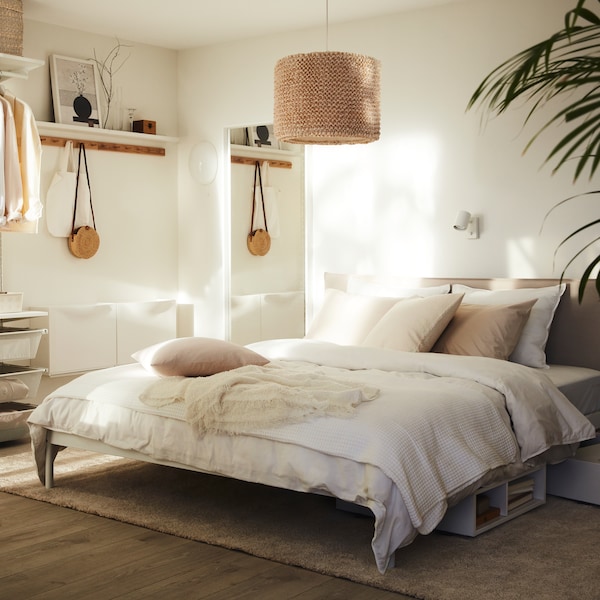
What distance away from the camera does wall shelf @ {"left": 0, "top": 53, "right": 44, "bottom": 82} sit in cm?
506

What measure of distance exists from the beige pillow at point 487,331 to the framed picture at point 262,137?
215cm

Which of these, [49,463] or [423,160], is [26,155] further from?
[423,160]

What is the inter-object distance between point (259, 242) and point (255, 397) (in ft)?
9.58

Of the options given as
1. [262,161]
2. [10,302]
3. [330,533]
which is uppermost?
[262,161]

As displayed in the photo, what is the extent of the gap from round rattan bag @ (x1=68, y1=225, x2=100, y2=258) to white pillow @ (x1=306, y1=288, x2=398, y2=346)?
1.76m

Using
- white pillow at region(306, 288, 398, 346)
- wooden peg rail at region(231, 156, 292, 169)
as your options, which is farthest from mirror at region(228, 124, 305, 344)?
white pillow at region(306, 288, 398, 346)

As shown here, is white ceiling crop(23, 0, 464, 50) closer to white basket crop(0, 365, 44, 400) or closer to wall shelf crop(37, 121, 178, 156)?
wall shelf crop(37, 121, 178, 156)

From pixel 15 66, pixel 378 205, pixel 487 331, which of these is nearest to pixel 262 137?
pixel 378 205

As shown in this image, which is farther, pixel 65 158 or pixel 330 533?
pixel 65 158

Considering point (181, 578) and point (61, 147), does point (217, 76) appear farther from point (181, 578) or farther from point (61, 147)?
point (181, 578)

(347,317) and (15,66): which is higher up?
(15,66)

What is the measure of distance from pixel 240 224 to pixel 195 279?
595 mm

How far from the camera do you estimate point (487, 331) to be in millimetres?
4426

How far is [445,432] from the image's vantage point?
3270 mm
